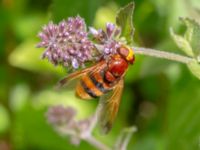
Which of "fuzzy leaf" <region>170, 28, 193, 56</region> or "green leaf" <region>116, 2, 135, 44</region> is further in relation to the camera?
"fuzzy leaf" <region>170, 28, 193, 56</region>

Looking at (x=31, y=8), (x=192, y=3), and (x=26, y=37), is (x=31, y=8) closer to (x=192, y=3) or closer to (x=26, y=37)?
(x=26, y=37)

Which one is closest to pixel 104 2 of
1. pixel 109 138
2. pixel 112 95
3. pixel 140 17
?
pixel 140 17

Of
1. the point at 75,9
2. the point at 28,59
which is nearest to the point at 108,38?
the point at 75,9

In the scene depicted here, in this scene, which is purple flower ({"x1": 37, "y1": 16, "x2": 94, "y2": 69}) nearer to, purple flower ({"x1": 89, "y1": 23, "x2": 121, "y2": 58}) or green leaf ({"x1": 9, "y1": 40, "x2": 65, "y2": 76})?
purple flower ({"x1": 89, "y1": 23, "x2": 121, "y2": 58})

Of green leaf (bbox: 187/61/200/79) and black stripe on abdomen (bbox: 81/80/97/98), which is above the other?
black stripe on abdomen (bbox: 81/80/97/98)

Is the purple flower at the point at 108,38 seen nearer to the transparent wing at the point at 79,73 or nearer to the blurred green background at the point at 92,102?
the transparent wing at the point at 79,73

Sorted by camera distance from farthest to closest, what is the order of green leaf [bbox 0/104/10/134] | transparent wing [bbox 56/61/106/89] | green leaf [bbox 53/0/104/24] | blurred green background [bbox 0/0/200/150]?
green leaf [bbox 0/104/10/134] → blurred green background [bbox 0/0/200/150] → green leaf [bbox 53/0/104/24] → transparent wing [bbox 56/61/106/89]

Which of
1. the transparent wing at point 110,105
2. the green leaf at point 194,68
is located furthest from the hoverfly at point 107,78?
the green leaf at point 194,68

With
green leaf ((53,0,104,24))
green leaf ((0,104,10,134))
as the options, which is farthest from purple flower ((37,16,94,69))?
green leaf ((0,104,10,134))
